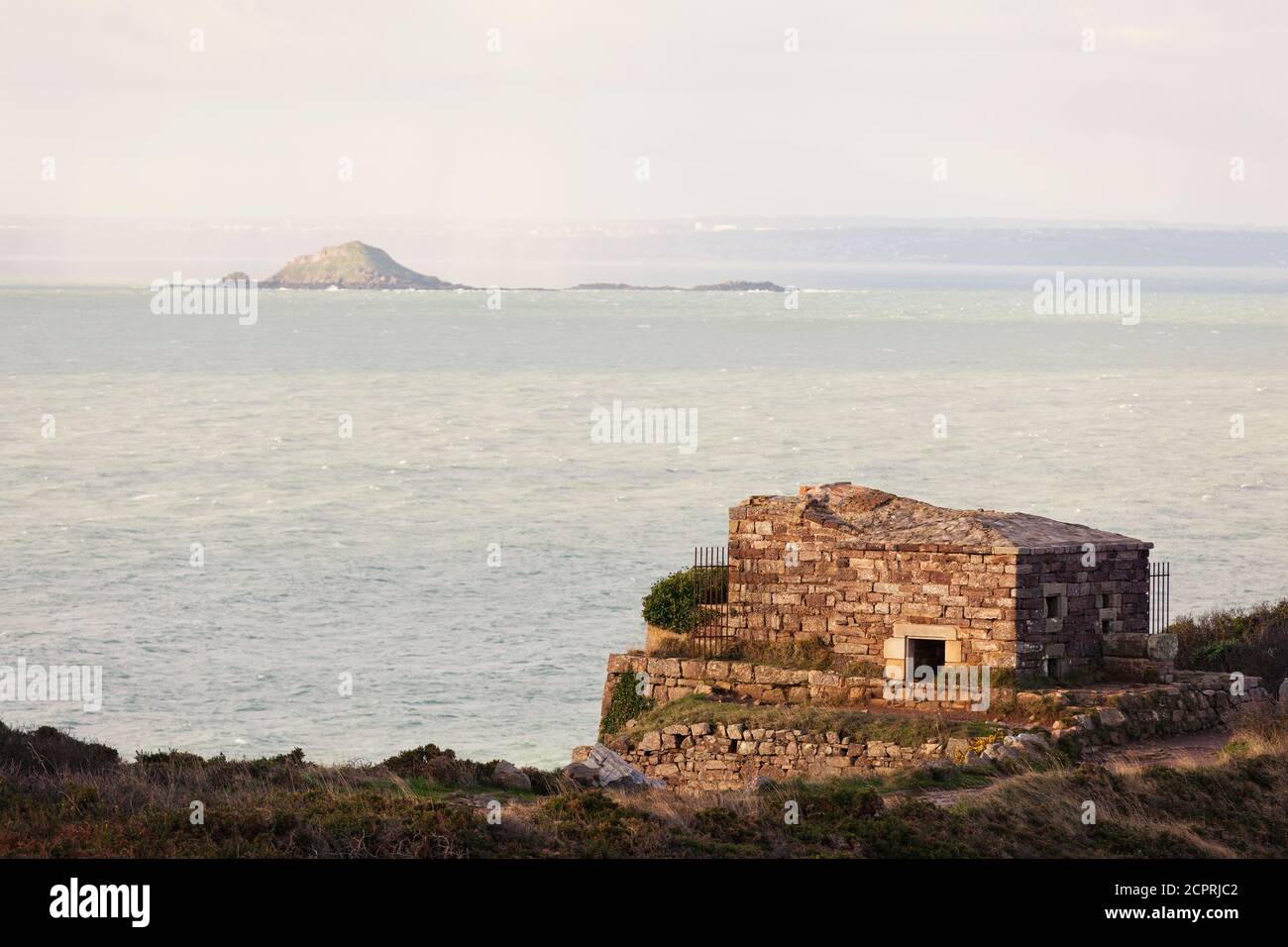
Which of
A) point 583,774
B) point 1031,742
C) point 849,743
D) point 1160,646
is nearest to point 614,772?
point 583,774

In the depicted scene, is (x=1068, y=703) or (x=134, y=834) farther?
(x=1068, y=703)

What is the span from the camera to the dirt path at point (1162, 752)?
2536 cm

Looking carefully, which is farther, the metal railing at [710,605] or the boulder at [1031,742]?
the metal railing at [710,605]

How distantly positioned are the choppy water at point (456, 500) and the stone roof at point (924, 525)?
1631 centimetres

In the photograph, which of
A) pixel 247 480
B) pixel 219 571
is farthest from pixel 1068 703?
pixel 247 480

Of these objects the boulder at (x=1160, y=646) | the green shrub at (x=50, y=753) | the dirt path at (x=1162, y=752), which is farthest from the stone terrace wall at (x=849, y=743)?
the green shrub at (x=50, y=753)

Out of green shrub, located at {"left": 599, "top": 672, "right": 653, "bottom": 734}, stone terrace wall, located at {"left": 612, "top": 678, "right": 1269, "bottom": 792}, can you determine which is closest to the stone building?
stone terrace wall, located at {"left": 612, "top": 678, "right": 1269, "bottom": 792}

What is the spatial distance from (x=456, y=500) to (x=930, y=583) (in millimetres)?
66318

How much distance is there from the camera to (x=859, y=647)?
29438mm

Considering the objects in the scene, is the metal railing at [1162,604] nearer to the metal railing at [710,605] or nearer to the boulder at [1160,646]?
the boulder at [1160,646]

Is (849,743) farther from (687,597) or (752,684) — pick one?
(687,597)

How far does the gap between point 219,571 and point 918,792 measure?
5216 centimetres

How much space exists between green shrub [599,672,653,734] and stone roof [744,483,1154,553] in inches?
144
